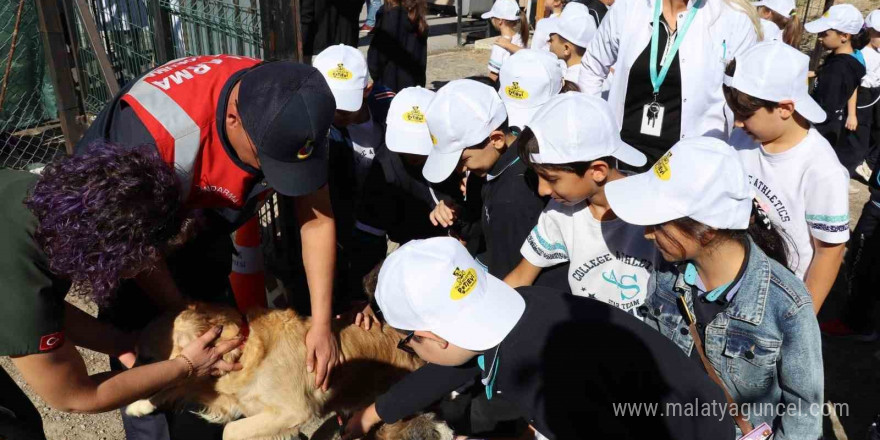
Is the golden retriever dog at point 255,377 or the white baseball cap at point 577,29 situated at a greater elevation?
the white baseball cap at point 577,29

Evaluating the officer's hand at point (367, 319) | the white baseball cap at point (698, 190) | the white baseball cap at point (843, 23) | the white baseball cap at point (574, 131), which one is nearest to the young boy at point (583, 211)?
the white baseball cap at point (574, 131)

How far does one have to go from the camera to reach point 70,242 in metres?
1.94

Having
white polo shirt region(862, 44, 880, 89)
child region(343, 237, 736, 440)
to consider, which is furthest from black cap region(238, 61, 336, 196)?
white polo shirt region(862, 44, 880, 89)

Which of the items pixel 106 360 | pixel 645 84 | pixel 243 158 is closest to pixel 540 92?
pixel 645 84

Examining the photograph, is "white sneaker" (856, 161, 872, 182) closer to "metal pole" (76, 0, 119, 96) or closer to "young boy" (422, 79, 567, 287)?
"young boy" (422, 79, 567, 287)

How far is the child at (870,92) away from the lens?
6.43 m

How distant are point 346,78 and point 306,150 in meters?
1.49

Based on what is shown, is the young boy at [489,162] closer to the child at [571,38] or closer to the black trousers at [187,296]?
the black trousers at [187,296]

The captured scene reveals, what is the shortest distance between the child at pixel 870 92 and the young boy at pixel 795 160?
459 centimetres

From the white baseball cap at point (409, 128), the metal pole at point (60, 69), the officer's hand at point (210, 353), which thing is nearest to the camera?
the officer's hand at point (210, 353)

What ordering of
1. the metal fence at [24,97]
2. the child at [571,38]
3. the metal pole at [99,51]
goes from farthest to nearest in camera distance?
1. the metal fence at [24,97]
2. the child at [571,38]
3. the metal pole at [99,51]

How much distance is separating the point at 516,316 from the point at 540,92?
217cm

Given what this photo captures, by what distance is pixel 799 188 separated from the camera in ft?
8.82

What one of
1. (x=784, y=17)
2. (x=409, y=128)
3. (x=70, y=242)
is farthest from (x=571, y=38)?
(x=70, y=242)
